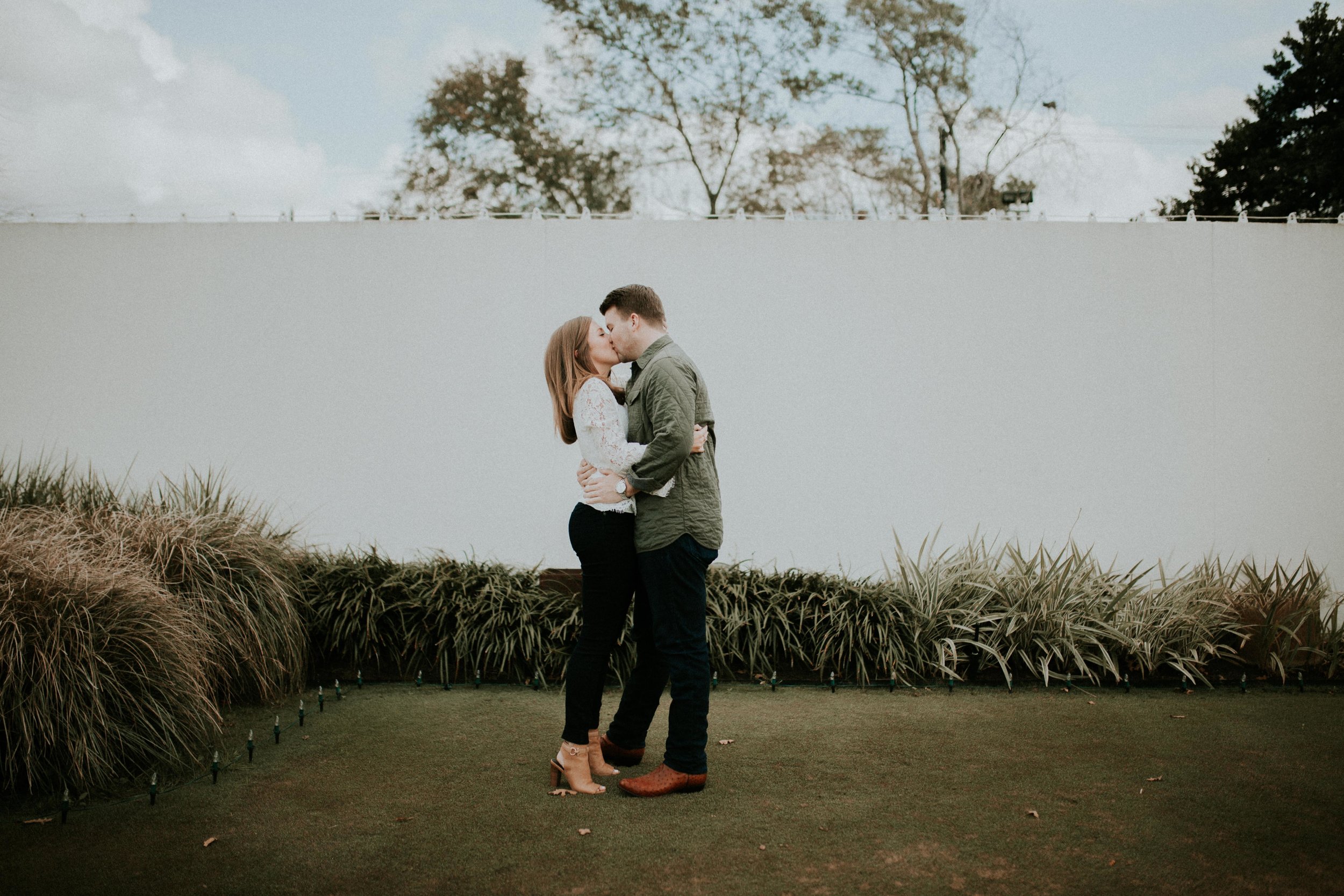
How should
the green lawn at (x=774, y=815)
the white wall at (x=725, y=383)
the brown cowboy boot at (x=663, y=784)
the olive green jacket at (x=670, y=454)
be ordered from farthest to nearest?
the white wall at (x=725, y=383), the brown cowboy boot at (x=663, y=784), the olive green jacket at (x=670, y=454), the green lawn at (x=774, y=815)

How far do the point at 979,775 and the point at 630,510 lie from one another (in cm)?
151

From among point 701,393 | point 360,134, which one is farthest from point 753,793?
point 360,134

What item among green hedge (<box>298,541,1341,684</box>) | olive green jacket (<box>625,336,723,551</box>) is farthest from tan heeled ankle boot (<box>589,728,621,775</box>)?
green hedge (<box>298,541,1341,684</box>)

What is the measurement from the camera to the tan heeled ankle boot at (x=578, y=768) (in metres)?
2.80

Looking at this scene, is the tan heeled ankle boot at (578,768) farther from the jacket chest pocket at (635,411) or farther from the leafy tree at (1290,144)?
the leafy tree at (1290,144)

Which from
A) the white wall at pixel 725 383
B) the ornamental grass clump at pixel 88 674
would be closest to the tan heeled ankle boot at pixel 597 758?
the ornamental grass clump at pixel 88 674

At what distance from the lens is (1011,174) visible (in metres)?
17.1

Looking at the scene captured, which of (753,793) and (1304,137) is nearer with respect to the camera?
(753,793)

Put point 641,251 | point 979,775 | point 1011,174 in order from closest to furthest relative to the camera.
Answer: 1. point 979,775
2. point 641,251
3. point 1011,174

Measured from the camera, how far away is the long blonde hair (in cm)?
287

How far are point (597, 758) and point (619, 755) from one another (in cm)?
15

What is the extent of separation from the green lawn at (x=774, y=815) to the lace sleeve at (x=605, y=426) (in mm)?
1064

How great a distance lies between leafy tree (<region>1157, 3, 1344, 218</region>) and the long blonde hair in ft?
54.9

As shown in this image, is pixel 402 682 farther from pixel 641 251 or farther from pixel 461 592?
pixel 641 251
